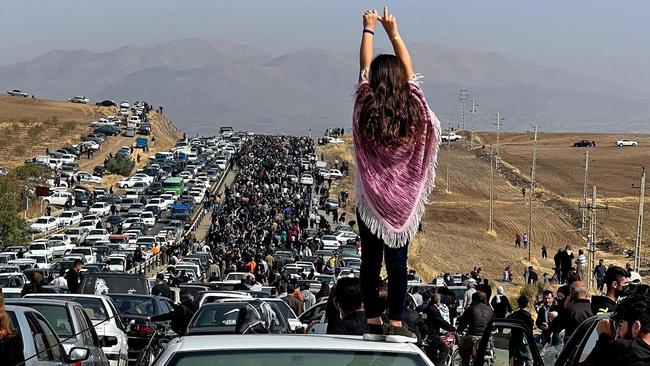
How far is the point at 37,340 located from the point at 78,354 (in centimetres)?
40

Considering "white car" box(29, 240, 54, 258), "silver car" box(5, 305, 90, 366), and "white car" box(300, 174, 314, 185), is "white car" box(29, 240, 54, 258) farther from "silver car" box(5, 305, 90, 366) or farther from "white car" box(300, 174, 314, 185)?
"silver car" box(5, 305, 90, 366)

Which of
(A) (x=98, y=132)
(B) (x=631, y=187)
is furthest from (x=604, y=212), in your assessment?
(A) (x=98, y=132)

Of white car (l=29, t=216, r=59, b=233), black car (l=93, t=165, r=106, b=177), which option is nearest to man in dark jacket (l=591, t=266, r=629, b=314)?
white car (l=29, t=216, r=59, b=233)

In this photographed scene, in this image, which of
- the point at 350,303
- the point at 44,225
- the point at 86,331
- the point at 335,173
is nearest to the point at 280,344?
the point at 350,303

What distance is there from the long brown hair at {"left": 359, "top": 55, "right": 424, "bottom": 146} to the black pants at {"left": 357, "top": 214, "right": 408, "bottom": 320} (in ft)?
1.57

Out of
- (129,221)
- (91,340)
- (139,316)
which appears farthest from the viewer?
(129,221)

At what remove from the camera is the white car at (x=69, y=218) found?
287 feet

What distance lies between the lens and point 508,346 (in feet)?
35.8

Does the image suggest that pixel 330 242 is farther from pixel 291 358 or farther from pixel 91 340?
pixel 291 358

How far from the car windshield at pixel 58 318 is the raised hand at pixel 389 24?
821cm

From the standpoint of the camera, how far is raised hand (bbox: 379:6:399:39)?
23.9ft

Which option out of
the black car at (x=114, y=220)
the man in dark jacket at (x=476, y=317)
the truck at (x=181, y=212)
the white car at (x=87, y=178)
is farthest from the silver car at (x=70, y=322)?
the white car at (x=87, y=178)

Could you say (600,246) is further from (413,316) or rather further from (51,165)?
(413,316)

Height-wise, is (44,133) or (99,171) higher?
(44,133)
